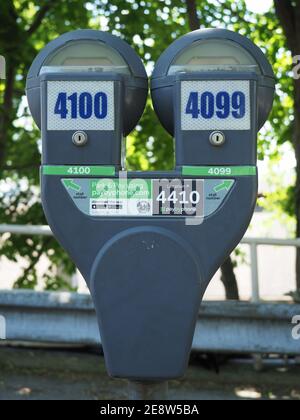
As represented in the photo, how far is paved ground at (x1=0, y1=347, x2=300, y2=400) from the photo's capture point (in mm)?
4789

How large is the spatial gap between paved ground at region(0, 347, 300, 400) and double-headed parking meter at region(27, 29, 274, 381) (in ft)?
7.12

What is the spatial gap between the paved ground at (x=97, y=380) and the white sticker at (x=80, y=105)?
2.45m

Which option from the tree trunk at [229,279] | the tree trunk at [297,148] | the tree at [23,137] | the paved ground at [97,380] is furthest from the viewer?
the tree at [23,137]

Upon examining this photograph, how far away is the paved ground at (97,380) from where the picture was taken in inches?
189

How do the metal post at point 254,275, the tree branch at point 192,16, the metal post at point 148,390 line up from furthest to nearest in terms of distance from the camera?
1. the tree branch at point 192,16
2. the metal post at point 254,275
3. the metal post at point 148,390

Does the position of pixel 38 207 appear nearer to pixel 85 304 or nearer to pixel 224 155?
pixel 85 304

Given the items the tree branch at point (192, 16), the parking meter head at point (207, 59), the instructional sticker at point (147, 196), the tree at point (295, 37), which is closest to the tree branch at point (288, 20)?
the tree at point (295, 37)

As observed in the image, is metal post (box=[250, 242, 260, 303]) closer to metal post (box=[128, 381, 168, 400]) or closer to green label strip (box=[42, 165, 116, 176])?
metal post (box=[128, 381, 168, 400])

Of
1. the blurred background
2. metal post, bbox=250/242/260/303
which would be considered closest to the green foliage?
the blurred background

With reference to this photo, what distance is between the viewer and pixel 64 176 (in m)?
2.67

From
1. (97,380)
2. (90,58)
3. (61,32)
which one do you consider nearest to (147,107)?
(61,32)

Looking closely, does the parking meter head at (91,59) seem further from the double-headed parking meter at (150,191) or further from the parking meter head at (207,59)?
the parking meter head at (207,59)
